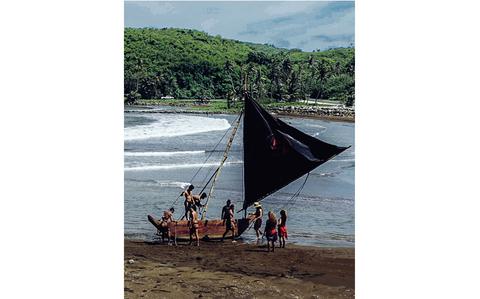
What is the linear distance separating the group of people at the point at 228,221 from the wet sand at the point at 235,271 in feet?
0.60

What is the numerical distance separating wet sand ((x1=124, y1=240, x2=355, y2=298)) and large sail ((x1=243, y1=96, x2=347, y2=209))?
1.00 m

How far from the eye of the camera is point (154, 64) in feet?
36.9

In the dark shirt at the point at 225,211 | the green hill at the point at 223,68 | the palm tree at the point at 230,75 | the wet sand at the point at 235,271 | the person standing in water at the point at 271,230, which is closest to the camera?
the wet sand at the point at 235,271

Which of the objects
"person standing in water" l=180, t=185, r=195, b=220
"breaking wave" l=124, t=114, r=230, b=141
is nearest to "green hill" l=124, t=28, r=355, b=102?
"breaking wave" l=124, t=114, r=230, b=141

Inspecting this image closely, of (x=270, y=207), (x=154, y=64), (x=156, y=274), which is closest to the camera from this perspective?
(x=156, y=274)

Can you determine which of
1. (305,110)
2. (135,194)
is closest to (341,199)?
(305,110)

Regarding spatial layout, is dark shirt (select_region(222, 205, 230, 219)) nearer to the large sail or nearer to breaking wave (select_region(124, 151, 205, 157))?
the large sail

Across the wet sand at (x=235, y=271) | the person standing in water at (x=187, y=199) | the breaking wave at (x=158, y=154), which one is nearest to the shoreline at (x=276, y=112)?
the breaking wave at (x=158, y=154)

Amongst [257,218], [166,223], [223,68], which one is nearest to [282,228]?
[257,218]

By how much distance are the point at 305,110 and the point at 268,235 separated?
7.71ft

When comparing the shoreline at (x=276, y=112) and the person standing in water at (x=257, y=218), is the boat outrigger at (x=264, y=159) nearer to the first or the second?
the person standing in water at (x=257, y=218)

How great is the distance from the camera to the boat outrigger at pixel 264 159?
1049cm

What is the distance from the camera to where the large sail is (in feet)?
34.7

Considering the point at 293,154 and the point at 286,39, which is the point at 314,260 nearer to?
the point at 293,154
